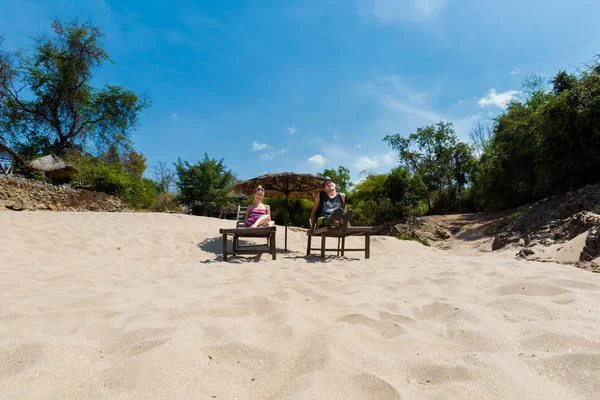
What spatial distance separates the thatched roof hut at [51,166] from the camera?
606 inches

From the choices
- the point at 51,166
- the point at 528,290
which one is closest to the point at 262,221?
the point at 528,290

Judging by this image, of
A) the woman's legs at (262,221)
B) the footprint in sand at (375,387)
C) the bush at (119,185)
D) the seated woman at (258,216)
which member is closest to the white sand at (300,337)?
the footprint in sand at (375,387)

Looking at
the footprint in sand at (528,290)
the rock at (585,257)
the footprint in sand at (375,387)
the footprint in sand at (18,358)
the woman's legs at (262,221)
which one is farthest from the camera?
the woman's legs at (262,221)

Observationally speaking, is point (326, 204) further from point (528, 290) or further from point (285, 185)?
point (528, 290)

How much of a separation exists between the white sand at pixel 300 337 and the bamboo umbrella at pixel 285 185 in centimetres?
391

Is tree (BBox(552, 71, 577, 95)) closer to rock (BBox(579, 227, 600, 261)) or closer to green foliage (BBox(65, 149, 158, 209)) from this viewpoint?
rock (BBox(579, 227, 600, 261))

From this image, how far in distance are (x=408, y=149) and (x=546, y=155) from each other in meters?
15.2

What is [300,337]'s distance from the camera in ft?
5.08

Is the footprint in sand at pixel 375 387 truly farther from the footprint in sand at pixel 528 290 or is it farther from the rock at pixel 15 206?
the rock at pixel 15 206

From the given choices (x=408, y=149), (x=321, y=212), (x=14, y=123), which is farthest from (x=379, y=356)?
(x=14, y=123)

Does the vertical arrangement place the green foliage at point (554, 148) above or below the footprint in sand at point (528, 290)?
above

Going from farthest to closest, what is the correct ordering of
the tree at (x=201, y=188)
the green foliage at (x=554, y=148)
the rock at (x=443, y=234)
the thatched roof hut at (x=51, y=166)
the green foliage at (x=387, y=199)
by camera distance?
the tree at (x=201, y=188), the thatched roof hut at (x=51, y=166), the green foliage at (x=387, y=199), the rock at (x=443, y=234), the green foliage at (x=554, y=148)

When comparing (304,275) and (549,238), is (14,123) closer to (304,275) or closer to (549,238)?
(304,275)

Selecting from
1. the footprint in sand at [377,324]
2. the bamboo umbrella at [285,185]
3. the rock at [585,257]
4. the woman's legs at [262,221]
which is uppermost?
the bamboo umbrella at [285,185]
